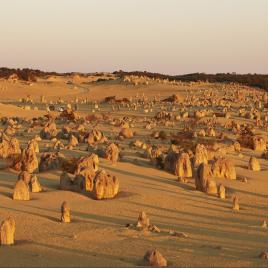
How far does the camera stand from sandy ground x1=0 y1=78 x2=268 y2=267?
23.6 feet

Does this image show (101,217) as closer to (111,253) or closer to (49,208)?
(49,208)

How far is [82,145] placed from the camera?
54.7 feet

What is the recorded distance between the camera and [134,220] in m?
9.21

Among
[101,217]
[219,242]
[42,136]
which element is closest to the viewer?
[219,242]

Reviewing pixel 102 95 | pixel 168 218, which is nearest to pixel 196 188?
pixel 168 218

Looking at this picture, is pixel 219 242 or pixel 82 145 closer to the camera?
pixel 219 242

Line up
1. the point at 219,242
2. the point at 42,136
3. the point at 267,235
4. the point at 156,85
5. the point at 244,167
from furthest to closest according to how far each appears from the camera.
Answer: the point at 156,85
the point at 42,136
the point at 244,167
the point at 267,235
the point at 219,242

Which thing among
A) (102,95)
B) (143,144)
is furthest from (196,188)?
(102,95)

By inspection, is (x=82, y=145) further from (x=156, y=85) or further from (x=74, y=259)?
(x=156, y=85)

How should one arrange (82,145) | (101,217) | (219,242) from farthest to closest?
(82,145) → (101,217) → (219,242)

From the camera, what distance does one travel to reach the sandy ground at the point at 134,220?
720 centimetres

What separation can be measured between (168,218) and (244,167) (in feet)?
18.7

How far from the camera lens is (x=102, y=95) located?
3812 cm

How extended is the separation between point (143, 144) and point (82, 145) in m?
1.61
